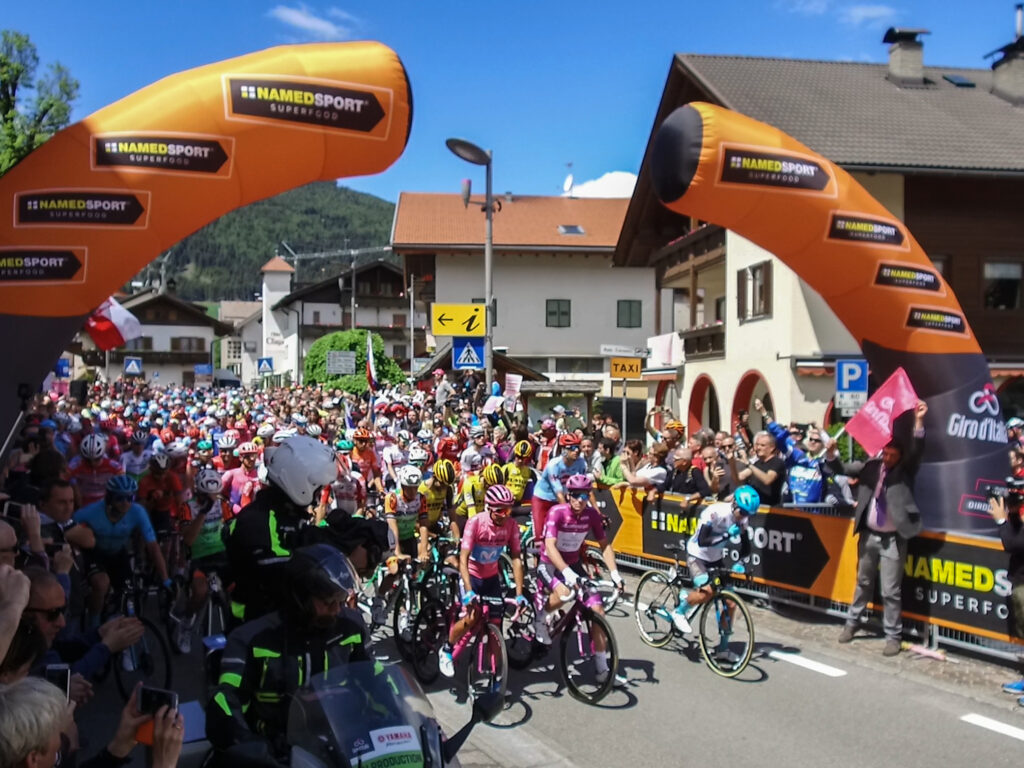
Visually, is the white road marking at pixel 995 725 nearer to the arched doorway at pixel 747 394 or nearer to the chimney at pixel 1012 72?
the arched doorway at pixel 747 394

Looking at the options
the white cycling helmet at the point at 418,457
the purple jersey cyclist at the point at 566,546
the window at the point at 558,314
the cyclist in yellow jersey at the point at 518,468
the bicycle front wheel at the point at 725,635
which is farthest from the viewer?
the window at the point at 558,314

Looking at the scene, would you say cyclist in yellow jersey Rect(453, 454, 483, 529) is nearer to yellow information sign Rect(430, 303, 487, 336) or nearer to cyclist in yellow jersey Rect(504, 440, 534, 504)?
cyclist in yellow jersey Rect(504, 440, 534, 504)

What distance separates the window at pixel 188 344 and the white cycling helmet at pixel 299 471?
285 ft

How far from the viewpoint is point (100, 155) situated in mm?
8367

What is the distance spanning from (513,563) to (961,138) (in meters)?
19.2

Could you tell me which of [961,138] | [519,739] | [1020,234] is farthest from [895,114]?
[519,739]

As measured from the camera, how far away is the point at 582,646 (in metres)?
7.32

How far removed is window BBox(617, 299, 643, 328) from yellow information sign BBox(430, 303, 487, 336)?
89.1ft

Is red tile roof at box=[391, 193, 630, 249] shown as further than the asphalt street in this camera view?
Yes

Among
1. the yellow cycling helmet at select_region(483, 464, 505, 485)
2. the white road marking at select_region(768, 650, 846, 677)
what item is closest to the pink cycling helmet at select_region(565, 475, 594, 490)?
the yellow cycling helmet at select_region(483, 464, 505, 485)

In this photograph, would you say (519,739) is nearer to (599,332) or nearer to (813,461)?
(813,461)

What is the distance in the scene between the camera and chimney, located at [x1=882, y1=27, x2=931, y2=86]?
25.8 meters

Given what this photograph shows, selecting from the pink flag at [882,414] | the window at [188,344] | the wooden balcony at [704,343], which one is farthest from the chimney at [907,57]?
the window at [188,344]

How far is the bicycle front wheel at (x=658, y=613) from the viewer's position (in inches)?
347
